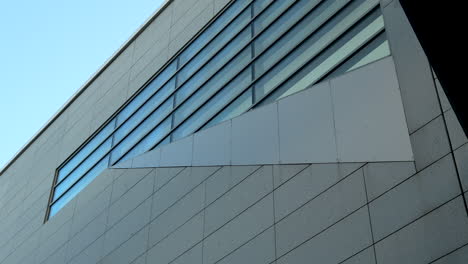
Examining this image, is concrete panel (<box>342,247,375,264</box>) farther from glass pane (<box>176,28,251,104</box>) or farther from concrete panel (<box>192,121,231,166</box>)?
glass pane (<box>176,28,251,104</box>)

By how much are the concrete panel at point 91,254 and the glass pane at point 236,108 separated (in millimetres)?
5668

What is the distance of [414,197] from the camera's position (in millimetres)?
11375

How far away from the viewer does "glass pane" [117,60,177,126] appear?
78.7ft

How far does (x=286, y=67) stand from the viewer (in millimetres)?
17672

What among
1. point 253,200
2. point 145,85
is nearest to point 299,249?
point 253,200

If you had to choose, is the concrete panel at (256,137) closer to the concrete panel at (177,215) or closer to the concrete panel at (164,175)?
Result: the concrete panel at (177,215)

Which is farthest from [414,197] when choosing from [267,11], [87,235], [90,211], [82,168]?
[82,168]

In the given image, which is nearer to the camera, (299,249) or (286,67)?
(299,249)

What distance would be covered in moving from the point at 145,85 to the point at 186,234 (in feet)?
30.6

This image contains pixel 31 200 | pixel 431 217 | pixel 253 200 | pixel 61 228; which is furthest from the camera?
pixel 31 200

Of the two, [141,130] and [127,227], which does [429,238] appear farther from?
[141,130]

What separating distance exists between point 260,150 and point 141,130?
333 inches

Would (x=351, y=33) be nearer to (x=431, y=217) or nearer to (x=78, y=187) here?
(x=431, y=217)

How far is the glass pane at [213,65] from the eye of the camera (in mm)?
20734
